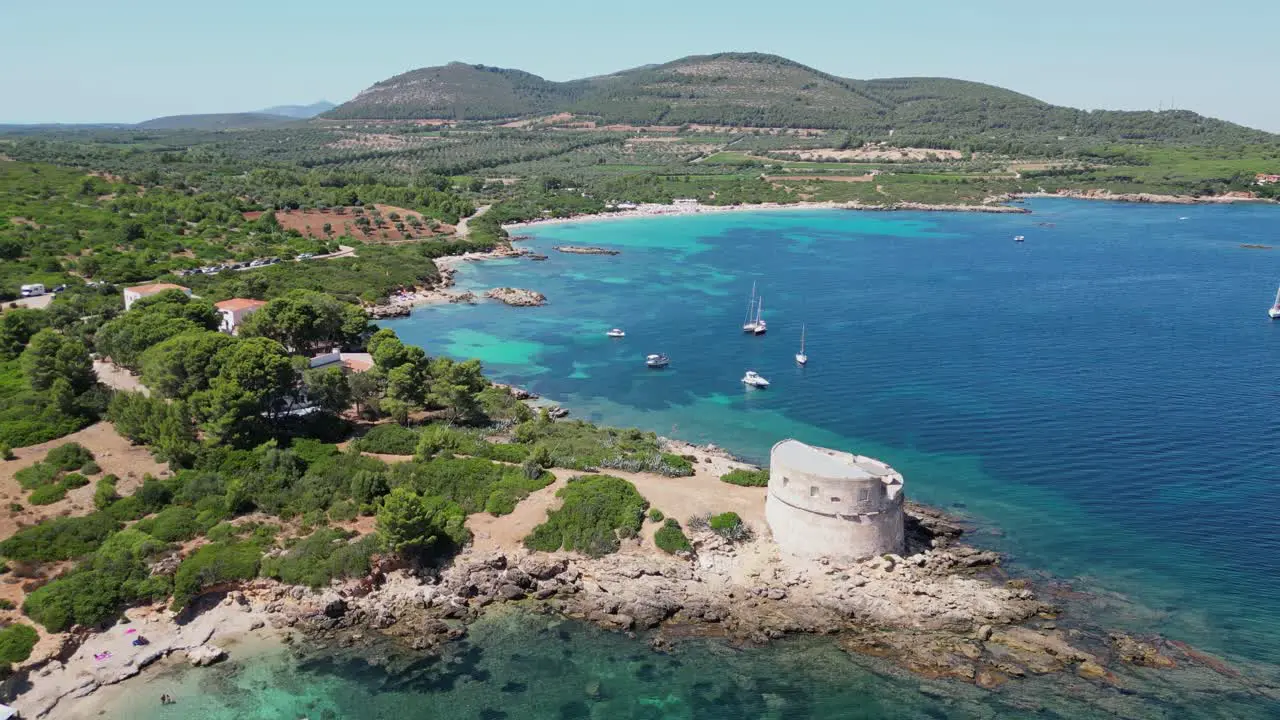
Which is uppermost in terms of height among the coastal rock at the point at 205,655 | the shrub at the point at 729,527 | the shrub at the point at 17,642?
the shrub at the point at 729,527

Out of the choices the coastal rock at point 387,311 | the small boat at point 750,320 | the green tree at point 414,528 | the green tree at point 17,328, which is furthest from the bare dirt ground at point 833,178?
the green tree at point 414,528

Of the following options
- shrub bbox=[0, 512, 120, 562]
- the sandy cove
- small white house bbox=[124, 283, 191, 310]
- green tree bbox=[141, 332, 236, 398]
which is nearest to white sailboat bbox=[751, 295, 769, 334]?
the sandy cove

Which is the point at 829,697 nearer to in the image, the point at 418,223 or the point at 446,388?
the point at 446,388

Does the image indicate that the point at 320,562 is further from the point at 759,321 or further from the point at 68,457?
the point at 759,321

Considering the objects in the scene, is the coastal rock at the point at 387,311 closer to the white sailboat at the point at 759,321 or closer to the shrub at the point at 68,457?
the white sailboat at the point at 759,321

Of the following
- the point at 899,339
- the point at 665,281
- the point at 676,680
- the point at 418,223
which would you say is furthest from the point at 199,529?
the point at 418,223

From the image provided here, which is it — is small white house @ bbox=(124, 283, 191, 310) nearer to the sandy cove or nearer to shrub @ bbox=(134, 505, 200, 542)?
shrub @ bbox=(134, 505, 200, 542)
